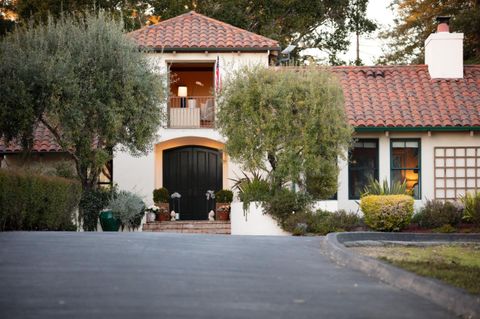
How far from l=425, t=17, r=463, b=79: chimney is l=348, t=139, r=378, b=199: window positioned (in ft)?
13.0

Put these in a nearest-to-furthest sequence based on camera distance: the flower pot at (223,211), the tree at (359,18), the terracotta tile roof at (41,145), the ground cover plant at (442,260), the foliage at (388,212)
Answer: the ground cover plant at (442,260), the foliage at (388,212), the terracotta tile roof at (41,145), the flower pot at (223,211), the tree at (359,18)

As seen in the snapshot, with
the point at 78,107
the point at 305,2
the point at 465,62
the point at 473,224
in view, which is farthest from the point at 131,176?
the point at 465,62

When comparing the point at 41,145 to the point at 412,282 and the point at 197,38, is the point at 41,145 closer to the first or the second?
the point at 197,38

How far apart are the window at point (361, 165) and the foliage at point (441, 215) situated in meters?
3.48

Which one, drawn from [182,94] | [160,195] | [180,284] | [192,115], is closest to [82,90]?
[160,195]

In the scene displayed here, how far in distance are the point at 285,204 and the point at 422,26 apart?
22586 mm

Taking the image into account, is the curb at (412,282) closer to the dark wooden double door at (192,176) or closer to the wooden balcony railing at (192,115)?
the dark wooden double door at (192,176)

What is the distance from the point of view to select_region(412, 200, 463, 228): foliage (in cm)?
2317

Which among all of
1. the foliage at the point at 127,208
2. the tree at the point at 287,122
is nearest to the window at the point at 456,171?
the tree at the point at 287,122

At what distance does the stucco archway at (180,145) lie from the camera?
28.8 m

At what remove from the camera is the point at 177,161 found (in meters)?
29.2

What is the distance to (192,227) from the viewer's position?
86.7ft

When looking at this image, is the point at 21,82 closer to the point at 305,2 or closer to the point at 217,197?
the point at 217,197

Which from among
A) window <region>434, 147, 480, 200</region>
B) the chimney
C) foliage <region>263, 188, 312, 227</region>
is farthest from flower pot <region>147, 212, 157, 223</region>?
the chimney
